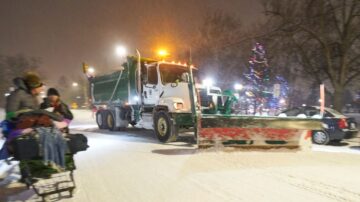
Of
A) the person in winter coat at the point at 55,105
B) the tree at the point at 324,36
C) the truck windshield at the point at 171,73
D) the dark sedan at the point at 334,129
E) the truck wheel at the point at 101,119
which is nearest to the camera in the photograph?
the person in winter coat at the point at 55,105

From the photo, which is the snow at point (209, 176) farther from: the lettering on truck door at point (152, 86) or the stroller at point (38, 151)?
the lettering on truck door at point (152, 86)

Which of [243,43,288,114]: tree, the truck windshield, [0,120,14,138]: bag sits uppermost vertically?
[243,43,288,114]: tree

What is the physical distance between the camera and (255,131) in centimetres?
938

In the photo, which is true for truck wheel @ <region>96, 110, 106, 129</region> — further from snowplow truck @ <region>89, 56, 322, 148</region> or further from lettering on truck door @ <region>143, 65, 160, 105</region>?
lettering on truck door @ <region>143, 65, 160, 105</region>

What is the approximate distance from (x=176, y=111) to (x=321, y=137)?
506 centimetres

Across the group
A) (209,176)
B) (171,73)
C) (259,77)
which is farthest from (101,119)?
(259,77)

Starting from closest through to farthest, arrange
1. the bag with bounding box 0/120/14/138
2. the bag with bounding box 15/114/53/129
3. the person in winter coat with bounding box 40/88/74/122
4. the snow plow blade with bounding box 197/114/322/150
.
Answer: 1. the bag with bounding box 15/114/53/129
2. the bag with bounding box 0/120/14/138
3. the person in winter coat with bounding box 40/88/74/122
4. the snow plow blade with bounding box 197/114/322/150

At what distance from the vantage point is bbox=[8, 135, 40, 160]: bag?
4883 mm

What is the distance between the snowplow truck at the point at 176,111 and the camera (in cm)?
925

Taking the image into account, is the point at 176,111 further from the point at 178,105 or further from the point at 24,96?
the point at 24,96

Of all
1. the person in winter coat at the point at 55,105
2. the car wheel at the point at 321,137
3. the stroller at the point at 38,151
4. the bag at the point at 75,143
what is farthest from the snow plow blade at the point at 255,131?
the stroller at the point at 38,151

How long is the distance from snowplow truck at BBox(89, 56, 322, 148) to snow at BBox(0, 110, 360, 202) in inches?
20.7

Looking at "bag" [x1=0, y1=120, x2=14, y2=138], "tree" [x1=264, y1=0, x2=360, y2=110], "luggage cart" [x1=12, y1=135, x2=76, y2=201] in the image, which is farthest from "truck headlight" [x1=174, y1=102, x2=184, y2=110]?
"tree" [x1=264, y1=0, x2=360, y2=110]

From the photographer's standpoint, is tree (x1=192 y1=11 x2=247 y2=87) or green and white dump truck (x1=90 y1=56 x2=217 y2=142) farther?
tree (x1=192 y1=11 x2=247 y2=87)
